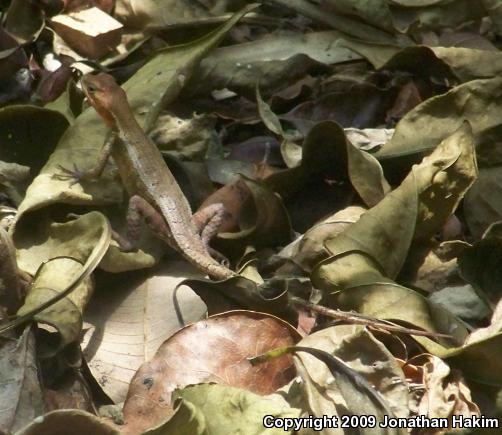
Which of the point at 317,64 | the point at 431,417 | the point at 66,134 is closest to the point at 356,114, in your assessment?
the point at 317,64

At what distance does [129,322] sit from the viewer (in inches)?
141

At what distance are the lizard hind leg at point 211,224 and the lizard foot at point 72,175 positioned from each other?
61cm

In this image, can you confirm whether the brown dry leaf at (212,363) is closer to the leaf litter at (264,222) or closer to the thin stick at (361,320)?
the leaf litter at (264,222)

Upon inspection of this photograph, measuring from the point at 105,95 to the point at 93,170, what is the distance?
0.41 meters

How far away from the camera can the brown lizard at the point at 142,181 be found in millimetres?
4066

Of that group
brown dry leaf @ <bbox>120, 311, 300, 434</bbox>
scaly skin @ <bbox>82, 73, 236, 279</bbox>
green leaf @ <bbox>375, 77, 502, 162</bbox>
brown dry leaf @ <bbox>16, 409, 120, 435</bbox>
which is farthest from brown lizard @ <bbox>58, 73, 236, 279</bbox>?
brown dry leaf @ <bbox>16, 409, 120, 435</bbox>

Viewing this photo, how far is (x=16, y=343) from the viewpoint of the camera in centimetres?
322

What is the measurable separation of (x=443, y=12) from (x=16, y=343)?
10.2ft

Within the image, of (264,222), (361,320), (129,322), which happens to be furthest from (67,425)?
(264,222)

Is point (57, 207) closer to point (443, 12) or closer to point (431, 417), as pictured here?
point (431, 417)

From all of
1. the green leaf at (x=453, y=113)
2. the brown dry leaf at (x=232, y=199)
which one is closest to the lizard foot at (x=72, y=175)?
the brown dry leaf at (x=232, y=199)

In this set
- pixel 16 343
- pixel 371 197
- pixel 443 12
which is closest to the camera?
pixel 16 343

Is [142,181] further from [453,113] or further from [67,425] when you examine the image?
[67,425]

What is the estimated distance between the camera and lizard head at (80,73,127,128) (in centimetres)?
438
